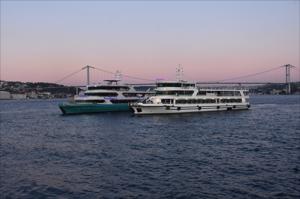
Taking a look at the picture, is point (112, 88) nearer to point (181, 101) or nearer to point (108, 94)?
point (108, 94)

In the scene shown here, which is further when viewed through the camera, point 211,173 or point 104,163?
point 104,163

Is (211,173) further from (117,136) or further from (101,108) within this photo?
(101,108)

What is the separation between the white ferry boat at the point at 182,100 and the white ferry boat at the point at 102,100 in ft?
30.6

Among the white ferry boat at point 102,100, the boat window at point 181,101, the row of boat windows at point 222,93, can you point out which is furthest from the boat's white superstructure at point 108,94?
the row of boat windows at point 222,93

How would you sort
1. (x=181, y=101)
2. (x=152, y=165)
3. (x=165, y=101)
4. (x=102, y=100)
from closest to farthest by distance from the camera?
1. (x=152, y=165)
2. (x=165, y=101)
3. (x=181, y=101)
4. (x=102, y=100)

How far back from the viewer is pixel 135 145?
37438mm

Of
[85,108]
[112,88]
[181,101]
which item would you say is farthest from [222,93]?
[85,108]

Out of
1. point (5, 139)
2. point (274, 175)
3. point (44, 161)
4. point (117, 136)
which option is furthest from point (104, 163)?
point (5, 139)

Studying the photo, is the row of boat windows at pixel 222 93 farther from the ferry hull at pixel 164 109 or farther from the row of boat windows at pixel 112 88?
the row of boat windows at pixel 112 88

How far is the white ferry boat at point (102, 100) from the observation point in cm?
7998

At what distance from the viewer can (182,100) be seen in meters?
77.2

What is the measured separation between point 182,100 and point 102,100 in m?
16.2

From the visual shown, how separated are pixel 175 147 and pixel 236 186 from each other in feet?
46.7

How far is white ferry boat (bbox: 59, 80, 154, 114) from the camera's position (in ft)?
262
